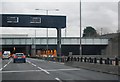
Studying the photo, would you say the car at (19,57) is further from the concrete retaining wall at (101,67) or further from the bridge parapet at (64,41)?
the bridge parapet at (64,41)

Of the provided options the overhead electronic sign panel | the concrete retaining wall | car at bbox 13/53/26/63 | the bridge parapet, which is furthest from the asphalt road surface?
the bridge parapet

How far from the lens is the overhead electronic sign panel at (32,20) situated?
54.2 meters

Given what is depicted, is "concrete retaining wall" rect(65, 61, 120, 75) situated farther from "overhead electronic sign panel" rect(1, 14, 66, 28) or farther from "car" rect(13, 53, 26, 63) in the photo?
"overhead electronic sign panel" rect(1, 14, 66, 28)

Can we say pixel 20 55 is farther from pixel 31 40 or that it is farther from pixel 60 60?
pixel 31 40

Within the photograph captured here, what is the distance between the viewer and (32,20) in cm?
5525

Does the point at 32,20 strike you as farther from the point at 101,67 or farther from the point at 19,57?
the point at 101,67

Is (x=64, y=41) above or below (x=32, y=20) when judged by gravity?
below

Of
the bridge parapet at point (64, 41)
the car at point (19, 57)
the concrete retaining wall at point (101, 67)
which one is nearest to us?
the concrete retaining wall at point (101, 67)

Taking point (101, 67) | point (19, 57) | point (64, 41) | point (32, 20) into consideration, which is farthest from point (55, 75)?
point (64, 41)

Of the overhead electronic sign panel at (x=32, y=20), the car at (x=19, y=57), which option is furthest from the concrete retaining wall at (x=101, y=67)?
the overhead electronic sign panel at (x=32, y=20)

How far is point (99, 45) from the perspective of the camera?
10588 cm

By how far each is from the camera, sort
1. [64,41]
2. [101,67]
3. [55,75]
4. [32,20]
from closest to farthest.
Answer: [55,75], [101,67], [32,20], [64,41]

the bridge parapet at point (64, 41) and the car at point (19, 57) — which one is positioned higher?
the bridge parapet at point (64, 41)

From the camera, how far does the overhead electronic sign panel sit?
54219mm
